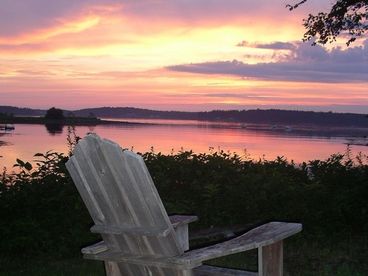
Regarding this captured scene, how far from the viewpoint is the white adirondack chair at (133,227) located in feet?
9.21

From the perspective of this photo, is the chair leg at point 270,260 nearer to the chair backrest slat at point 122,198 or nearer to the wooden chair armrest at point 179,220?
the chair backrest slat at point 122,198

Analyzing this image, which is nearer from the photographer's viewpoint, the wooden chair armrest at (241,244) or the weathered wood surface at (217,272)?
the wooden chair armrest at (241,244)

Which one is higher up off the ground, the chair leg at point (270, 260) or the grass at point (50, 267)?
the chair leg at point (270, 260)

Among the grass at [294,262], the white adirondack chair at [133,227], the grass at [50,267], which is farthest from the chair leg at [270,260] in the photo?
the grass at [50,267]

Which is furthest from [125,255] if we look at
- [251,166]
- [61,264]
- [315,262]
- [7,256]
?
[251,166]

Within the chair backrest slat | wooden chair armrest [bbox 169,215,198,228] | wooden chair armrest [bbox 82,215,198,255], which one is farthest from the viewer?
wooden chair armrest [bbox 169,215,198,228]

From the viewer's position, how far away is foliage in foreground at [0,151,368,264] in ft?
21.3

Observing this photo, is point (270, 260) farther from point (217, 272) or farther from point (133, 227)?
point (133, 227)

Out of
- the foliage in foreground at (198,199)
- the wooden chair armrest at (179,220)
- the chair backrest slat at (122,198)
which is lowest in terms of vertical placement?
the foliage in foreground at (198,199)

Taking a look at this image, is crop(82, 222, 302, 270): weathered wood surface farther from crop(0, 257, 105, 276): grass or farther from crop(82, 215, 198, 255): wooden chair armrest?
crop(0, 257, 105, 276): grass

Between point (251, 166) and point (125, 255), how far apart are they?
468 centimetres

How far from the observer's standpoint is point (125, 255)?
316cm

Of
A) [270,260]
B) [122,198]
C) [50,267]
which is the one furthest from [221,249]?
[50,267]

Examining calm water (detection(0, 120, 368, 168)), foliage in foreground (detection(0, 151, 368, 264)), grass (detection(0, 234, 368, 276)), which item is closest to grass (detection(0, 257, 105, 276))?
grass (detection(0, 234, 368, 276))
